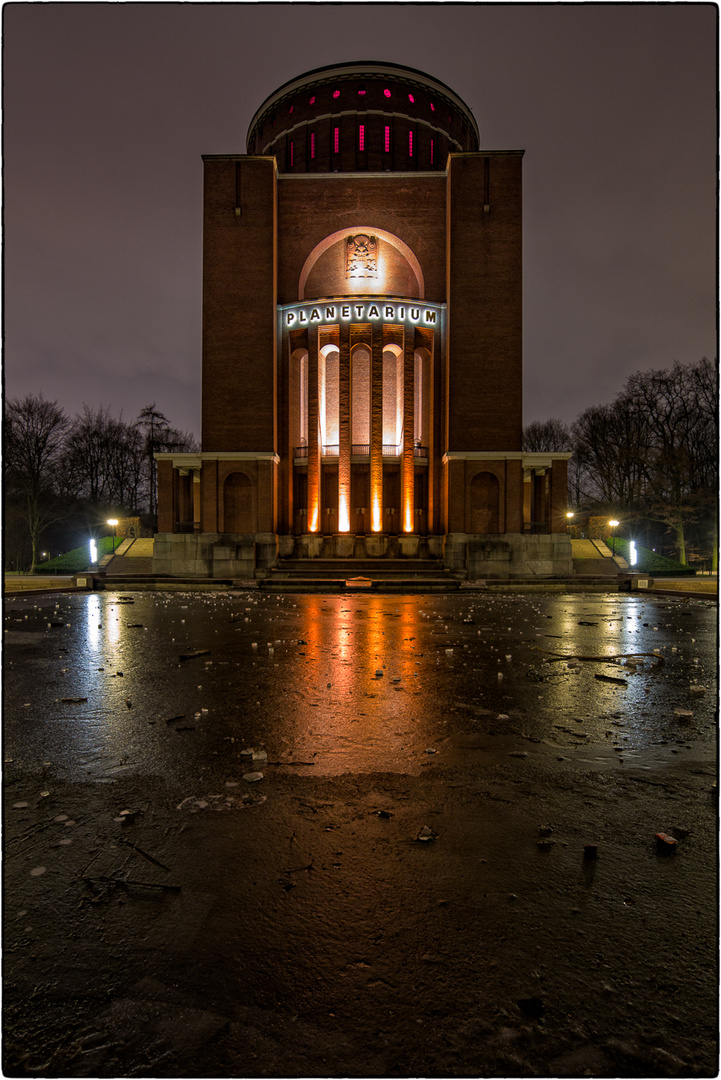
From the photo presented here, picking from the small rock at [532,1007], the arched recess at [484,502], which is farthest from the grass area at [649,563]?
the small rock at [532,1007]

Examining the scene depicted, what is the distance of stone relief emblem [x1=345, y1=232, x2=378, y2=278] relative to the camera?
31.2 metres

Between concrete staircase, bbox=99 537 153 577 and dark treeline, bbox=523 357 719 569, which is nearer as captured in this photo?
concrete staircase, bbox=99 537 153 577

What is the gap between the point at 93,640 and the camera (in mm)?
8656

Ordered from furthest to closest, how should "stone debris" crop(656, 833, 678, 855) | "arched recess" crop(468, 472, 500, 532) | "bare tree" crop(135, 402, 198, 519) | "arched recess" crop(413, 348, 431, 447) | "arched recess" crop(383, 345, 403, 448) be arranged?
"bare tree" crop(135, 402, 198, 519), "arched recess" crop(383, 345, 403, 448), "arched recess" crop(413, 348, 431, 447), "arched recess" crop(468, 472, 500, 532), "stone debris" crop(656, 833, 678, 855)

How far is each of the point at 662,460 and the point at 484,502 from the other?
15906 mm

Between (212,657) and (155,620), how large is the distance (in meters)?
4.56

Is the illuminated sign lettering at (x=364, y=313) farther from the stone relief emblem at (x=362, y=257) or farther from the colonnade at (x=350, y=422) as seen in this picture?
the stone relief emblem at (x=362, y=257)

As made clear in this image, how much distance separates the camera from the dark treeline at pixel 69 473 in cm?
3950

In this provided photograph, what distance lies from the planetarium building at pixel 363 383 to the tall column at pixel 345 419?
0.09 m

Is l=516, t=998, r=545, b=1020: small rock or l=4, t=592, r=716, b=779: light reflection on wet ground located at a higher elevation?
l=516, t=998, r=545, b=1020: small rock

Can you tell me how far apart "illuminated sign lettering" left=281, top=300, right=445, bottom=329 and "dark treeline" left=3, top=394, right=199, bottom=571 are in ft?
74.6

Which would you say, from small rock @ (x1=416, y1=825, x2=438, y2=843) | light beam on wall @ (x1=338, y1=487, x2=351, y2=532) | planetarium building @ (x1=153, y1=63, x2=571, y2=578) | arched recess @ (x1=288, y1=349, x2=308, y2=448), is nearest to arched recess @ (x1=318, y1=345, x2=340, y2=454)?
planetarium building @ (x1=153, y1=63, x2=571, y2=578)

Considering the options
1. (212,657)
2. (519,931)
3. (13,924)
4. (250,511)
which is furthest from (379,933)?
(250,511)

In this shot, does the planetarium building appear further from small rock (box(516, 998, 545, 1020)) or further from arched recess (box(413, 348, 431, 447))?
small rock (box(516, 998, 545, 1020))
